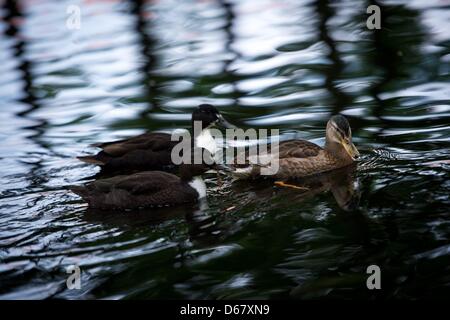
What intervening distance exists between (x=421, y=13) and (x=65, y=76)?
5933mm

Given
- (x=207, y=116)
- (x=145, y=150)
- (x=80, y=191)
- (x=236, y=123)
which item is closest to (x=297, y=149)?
(x=207, y=116)

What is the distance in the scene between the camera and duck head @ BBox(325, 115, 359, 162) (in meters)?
8.61

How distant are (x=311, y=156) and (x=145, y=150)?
6.29 feet

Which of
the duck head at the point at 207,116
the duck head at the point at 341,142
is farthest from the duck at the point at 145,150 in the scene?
the duck head at the point at 341,142

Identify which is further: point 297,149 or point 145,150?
point 145,150

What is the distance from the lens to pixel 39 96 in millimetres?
12234

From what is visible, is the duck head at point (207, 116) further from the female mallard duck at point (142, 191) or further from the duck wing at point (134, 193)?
the duck wing at point (134, 193)

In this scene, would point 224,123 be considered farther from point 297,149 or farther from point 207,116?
point 297,149

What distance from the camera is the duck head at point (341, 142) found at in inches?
339

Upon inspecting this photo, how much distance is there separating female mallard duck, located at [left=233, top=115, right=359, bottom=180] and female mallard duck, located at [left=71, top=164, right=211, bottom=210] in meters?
0.62

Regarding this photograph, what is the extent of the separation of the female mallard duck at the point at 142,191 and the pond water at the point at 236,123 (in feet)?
0.49

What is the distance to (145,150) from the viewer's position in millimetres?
9258
